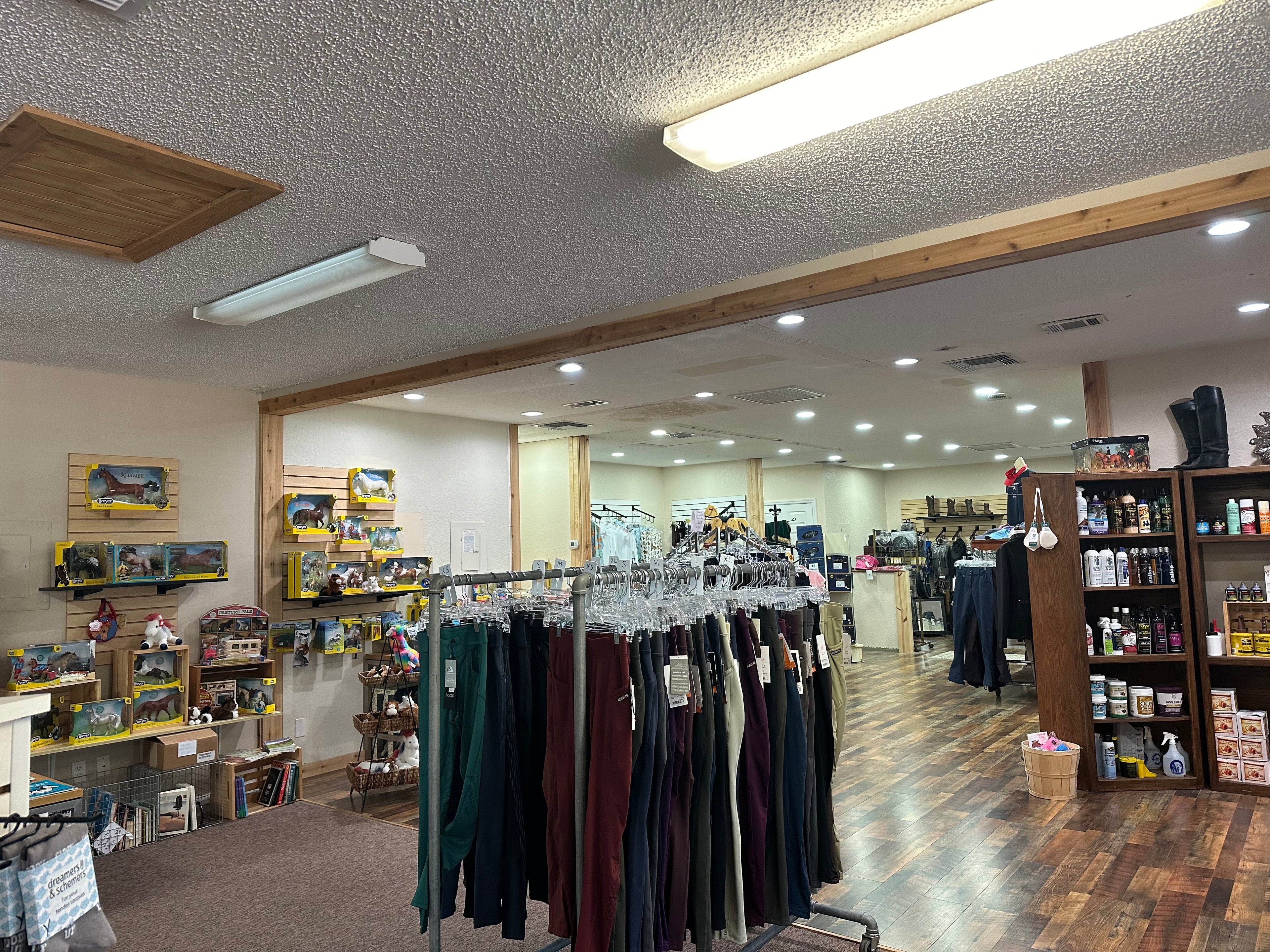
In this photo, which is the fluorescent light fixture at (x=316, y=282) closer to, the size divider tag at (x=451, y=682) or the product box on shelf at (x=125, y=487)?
the size divider tag at (x=451, y=682)

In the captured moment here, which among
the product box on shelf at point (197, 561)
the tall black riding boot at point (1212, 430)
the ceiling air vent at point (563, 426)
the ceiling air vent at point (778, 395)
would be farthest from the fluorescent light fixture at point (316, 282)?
the tall black riding boot at point (1212, 430)

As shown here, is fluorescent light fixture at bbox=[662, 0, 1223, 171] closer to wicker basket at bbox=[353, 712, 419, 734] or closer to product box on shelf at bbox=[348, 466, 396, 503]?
wicker basket at bbox=[353, 712, 419, 734]

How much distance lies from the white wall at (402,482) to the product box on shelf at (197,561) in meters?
0.92

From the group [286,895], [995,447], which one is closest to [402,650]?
[286,895]

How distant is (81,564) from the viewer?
4.98 meters

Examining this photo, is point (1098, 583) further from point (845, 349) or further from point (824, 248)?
point (824, 248)

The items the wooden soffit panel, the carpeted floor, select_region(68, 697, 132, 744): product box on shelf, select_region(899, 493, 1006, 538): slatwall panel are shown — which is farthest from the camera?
select_region(899, 493, 1006, 538): slatwall panel

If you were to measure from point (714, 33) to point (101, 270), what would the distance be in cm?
270

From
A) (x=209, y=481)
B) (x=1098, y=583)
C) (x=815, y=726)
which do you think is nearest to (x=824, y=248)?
(x=815, y=726)

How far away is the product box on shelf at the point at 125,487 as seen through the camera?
17.0 ft

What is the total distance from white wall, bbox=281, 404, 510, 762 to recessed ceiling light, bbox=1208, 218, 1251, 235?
5589mm

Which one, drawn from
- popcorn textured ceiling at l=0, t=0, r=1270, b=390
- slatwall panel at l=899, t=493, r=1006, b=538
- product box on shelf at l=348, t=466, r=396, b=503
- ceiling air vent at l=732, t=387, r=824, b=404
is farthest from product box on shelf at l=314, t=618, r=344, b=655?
slatwall panel at l=899, t=493, r=1006, b=538

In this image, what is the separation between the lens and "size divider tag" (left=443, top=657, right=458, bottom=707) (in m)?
2.92

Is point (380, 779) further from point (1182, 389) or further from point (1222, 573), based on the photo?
point (1182, 389)
